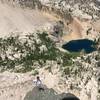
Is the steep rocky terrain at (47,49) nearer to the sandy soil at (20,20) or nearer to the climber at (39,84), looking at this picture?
the sandy soil at (20,20)

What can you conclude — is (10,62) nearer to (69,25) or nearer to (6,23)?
(6,23)

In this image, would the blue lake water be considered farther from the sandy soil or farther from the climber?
the climber

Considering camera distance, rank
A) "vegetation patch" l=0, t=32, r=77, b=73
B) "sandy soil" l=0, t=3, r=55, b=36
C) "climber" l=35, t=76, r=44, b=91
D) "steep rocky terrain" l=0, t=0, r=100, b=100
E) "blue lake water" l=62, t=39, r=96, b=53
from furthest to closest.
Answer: "blue lake water" l=62, t=39, r=96, b=53 → "sandy soil" l=0, t=3, r=55, b=36 → "vegetation patch" l=0, t=32, r=77, b=73 → "steep rocky terrain" l=0, t=0, r=100, b=100 → "climber" l=35, t=76, r=44, b=91

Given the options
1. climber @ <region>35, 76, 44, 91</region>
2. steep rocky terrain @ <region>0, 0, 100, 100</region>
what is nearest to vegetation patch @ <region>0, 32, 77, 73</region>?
steep rocky terrain @ <region>0, 0, 100, 100</region>

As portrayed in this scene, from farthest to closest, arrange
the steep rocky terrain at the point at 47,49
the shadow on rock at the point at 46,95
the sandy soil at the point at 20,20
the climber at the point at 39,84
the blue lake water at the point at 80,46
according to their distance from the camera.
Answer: the blue lake water at the point at 80,46, the sandy soil at the point at 20,20, the steep rocky terrain at the point at 47,49, the climber at the point at 39,84, the shadow on rock at the point at 46,95

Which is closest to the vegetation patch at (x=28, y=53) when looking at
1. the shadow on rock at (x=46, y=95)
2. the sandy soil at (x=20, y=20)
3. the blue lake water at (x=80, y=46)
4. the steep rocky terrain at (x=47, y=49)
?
the steep rocky terrain at (x=47, y=49)
